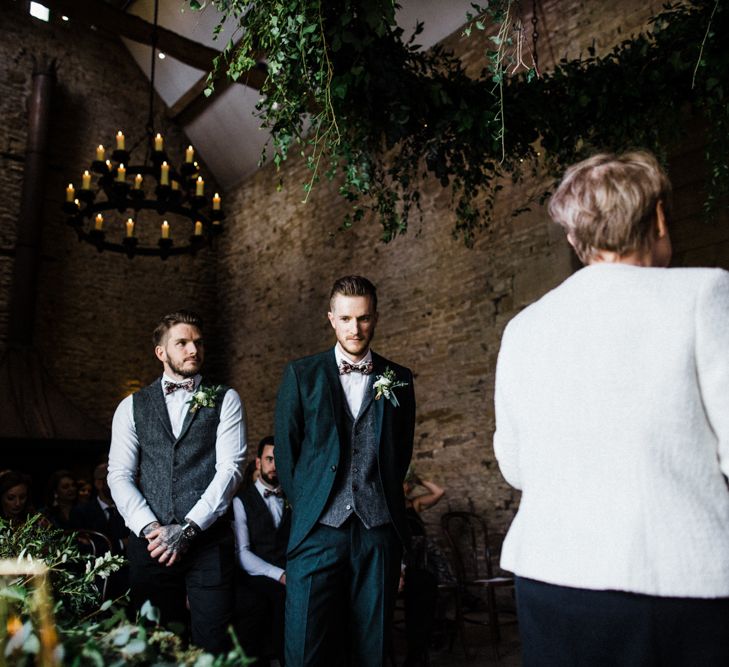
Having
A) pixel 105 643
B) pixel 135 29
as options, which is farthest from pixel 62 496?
pixel 135 29

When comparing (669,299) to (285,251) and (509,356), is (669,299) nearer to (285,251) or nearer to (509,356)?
(509,356)

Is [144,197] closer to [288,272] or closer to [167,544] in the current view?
[288,272]

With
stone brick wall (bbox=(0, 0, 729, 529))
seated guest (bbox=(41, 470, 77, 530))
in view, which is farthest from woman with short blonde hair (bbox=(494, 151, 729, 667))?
seated guest (bbox=(41, 470, 77, 530))

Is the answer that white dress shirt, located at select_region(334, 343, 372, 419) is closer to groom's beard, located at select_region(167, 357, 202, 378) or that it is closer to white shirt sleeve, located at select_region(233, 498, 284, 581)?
groom's beard, located at select_region(167, 357, 202, 378)

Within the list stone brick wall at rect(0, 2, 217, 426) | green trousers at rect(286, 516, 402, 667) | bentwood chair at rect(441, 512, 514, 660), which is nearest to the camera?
green trousers at rect(286, 516, 402, 667)

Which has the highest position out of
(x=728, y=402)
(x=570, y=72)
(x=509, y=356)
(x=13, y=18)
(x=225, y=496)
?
(x=13, y=18)

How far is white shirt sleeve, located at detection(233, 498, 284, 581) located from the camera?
3.78 meters

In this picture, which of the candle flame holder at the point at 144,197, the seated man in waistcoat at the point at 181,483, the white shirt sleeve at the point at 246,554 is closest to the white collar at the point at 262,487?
the white shirt sleeve at the point at 246,554

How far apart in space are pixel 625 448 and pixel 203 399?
75.6 inches

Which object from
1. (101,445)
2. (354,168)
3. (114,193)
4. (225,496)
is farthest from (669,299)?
(101,445)

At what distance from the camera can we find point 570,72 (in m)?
3.79

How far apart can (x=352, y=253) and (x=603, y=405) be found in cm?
772

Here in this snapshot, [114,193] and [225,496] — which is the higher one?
[114,193]

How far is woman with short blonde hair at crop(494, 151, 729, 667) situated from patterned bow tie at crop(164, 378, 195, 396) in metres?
1.82
